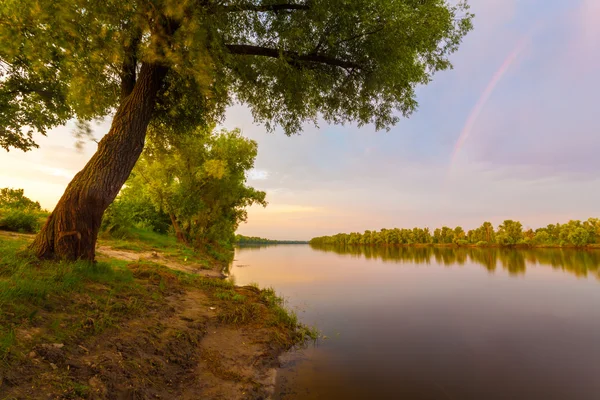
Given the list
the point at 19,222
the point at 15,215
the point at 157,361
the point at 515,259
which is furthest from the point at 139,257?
the point at 515,259

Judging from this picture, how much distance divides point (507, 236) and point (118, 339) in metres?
120

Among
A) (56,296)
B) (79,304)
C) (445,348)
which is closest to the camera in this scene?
(56,296)

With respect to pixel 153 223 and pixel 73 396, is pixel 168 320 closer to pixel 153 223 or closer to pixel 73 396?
pixel 73 396

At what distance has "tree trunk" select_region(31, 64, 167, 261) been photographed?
7.42 m

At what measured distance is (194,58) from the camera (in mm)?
7316

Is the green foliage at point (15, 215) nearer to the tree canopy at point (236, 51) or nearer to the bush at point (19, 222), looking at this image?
the bush at point (19, 222)

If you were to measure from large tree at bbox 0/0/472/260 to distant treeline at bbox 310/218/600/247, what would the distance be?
11099 centimetres

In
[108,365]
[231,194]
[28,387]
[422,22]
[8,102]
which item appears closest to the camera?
[28,387]

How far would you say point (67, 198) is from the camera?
748 centimetres

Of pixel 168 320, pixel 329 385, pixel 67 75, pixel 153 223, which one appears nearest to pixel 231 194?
pixel 153 223

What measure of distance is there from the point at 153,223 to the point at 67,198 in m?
27.0

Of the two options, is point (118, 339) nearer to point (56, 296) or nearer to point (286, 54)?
point (56, 296)

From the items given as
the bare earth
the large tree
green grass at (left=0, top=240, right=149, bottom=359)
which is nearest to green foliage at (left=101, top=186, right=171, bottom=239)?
the large tree

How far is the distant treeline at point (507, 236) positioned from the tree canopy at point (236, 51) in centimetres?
11076
